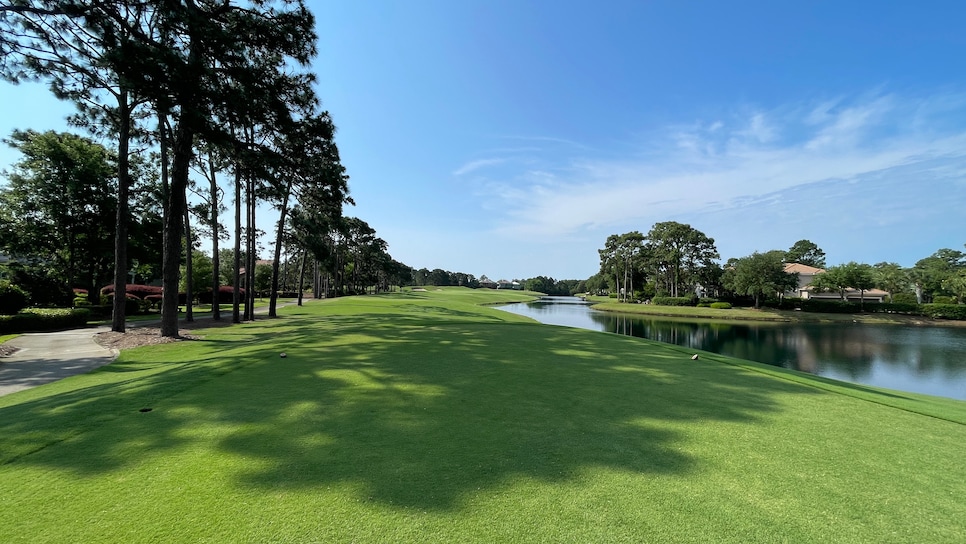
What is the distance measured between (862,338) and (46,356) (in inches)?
1650

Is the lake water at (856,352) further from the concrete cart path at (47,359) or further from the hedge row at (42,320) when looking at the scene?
the hedge row at (42,320)

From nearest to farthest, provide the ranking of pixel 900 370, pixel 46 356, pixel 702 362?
pixel 702 362 → pixel 46 356 → pixel 900 370

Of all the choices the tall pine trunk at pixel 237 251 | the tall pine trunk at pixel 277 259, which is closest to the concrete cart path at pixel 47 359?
the tall pine trunk at pixel 237 251

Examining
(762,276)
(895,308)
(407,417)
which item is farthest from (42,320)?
(895,308)

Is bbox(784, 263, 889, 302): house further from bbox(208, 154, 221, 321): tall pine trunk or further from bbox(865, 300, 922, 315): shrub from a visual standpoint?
bbox(208, 154, 221, 321): tall pine trunk

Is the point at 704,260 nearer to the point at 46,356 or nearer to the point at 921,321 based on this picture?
the point at 921,321

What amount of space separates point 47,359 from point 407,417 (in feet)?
36.1

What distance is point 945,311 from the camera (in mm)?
39812

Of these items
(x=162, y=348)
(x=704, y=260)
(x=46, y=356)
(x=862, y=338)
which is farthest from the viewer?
(x=704, y=260)

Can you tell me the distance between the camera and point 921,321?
128ft

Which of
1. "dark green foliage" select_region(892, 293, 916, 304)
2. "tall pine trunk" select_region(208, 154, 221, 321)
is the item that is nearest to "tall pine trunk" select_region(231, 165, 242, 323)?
"tall pine trunk" select_region(208, 154, 221, 321)

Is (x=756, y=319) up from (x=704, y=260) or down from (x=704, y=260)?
down

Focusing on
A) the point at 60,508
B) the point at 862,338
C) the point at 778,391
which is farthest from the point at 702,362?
the point at 862,338

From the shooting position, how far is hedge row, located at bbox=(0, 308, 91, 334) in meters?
13.9
